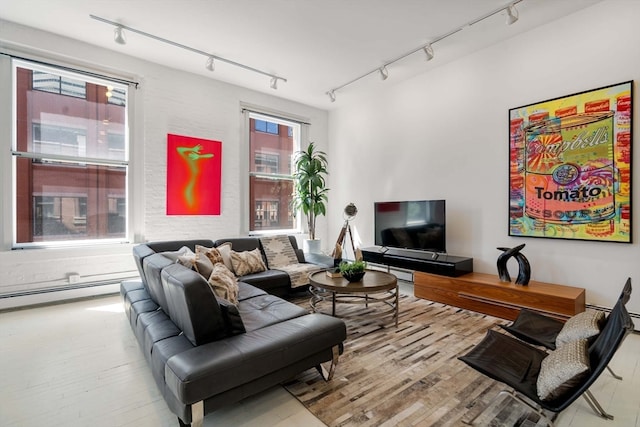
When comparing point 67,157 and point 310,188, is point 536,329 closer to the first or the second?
point 310,188

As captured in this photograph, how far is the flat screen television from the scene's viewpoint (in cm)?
409

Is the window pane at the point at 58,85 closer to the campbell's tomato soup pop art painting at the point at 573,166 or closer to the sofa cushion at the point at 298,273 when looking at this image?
the sofa cushion at the point at 298,273

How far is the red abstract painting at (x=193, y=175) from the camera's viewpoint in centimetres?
454

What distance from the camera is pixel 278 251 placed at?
169 inches

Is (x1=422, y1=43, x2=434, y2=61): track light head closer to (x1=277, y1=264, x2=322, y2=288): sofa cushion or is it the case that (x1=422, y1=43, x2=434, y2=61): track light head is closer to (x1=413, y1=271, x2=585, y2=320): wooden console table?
(x1=413, y1=271, x2=585, y2=320): wooden console table

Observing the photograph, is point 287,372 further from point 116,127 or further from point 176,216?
point 116,127

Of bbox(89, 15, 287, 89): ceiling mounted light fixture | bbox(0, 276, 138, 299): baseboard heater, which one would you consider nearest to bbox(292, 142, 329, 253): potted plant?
bbox(89, 15, 287, 89): ceiling mounted light fixture

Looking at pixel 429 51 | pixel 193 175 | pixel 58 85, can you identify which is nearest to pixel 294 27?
pixel 429 51

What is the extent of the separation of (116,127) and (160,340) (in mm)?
3577

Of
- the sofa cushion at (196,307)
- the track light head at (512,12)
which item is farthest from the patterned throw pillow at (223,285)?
the track light head at (512,12)

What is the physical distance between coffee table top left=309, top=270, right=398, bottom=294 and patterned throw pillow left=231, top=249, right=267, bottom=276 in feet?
2.67

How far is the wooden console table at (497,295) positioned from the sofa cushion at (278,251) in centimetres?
176

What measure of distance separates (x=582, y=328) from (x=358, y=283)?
1.74 m

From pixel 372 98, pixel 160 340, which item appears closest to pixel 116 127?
pixel 160 340
